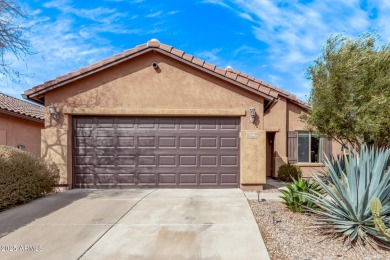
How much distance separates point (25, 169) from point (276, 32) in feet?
38.8

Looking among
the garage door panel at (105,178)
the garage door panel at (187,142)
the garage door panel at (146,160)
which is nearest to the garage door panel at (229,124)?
the garage door panel at (187,142)

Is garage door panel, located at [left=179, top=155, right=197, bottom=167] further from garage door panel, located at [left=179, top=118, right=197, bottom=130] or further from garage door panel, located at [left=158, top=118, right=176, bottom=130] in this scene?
garage door panel, located at [left=158, top=118, right=176, bottom=130]

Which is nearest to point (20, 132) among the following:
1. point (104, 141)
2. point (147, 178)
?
point (104, 141)

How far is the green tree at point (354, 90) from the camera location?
9664 millimetres

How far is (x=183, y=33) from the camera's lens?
1445 cm

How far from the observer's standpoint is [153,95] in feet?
33.5

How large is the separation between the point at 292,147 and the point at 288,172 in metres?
1.87

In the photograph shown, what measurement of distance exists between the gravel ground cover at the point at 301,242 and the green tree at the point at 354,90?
5.09 meters

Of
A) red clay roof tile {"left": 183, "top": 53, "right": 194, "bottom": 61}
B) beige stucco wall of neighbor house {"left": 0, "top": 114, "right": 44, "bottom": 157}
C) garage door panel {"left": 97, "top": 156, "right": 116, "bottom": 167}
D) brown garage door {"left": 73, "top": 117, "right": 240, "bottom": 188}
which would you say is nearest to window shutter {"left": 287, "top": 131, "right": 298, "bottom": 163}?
brown garage door {"left": 73, "top": 117, "right": 240, "bottom": 188}

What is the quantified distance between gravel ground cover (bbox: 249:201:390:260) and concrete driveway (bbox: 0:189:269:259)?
0.85 feet

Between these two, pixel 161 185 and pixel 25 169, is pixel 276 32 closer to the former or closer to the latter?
pixel 161 185

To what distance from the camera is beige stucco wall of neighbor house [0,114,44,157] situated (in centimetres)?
1359

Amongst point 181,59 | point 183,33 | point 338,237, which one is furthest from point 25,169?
point 183,33

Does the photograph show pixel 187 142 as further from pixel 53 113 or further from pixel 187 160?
pixel 53 113
